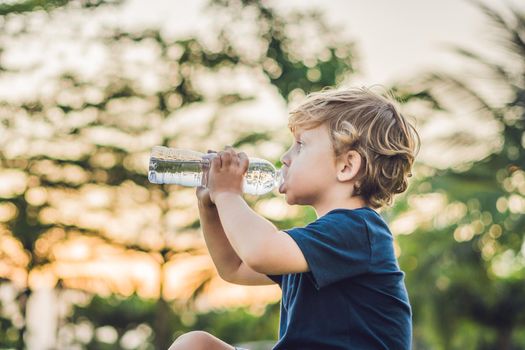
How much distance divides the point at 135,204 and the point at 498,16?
7498 millimetres

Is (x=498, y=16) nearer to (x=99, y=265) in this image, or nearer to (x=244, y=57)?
(x=244, y=57)

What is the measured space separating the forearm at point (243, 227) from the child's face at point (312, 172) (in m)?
0.17

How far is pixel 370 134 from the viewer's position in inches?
92.0

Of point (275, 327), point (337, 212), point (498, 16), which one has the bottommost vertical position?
point (275, 327)

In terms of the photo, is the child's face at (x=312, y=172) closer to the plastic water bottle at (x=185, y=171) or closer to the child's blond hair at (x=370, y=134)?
the child's blond hair at (x=370, y=134)

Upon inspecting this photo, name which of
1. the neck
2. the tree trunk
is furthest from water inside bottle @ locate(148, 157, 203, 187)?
the tree trunk

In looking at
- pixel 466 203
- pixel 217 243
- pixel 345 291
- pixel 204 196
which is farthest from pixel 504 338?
pixel 345 291

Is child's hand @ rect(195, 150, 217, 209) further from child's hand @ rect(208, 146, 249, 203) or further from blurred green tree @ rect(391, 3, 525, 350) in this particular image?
blurred green tree @ rect(391, 3, 525, 350)

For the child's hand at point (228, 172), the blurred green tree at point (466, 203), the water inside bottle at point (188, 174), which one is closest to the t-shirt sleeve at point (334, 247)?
the child's hand at point (228, 172)

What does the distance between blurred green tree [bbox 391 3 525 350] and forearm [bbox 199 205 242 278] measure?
826 centimetres

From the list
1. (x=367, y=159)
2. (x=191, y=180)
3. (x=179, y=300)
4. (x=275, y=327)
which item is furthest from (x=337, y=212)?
(x=275, y=327)

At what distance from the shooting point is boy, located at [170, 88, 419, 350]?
2.12 meters

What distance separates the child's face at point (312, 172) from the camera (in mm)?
2342

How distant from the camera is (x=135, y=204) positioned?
49.8 feet
